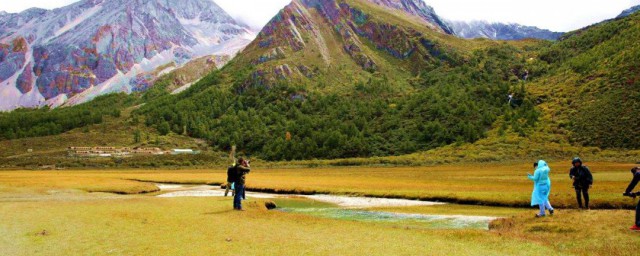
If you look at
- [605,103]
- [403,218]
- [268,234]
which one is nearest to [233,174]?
[268,234]

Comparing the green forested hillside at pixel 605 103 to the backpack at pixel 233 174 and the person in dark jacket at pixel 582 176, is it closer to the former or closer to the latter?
the person in dark jacket at pixel 582 176

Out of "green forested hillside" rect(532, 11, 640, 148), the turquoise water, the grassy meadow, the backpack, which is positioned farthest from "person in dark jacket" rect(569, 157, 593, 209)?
"green forested hillside" rect(532, 11, 640, 148)

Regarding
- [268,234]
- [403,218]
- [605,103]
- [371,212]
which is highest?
[605,103]

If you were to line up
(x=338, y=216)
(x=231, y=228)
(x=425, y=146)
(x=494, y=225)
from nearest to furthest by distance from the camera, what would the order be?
1. (x=231, y=228)
2. (x=494, y=225)
3. (x=338, y=216)
4. (x=425, y=146)

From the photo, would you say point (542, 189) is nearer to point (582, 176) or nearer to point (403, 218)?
point (582, 176)

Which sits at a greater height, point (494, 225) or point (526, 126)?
point (526, 126)

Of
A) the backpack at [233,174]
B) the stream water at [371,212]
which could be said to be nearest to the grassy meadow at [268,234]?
the backpack at [233,174]

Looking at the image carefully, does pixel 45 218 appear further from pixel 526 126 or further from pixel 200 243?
pixel 526 126

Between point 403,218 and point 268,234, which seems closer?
point 268,234

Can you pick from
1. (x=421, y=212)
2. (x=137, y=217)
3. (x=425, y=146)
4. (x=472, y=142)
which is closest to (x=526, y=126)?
(x=472, y=142)

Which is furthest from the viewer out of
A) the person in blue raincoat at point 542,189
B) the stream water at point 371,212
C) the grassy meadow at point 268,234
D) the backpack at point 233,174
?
the backpack at point 233,174

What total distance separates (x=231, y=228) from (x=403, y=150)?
178 metres

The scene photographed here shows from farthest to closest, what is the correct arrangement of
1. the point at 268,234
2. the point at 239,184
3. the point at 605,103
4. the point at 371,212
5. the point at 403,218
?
1. the point at 605,103
2. the point at 371,212
3. the point at 239,184
4. the point at 403,218
5. the point at 268,234

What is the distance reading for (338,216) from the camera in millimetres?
34625
